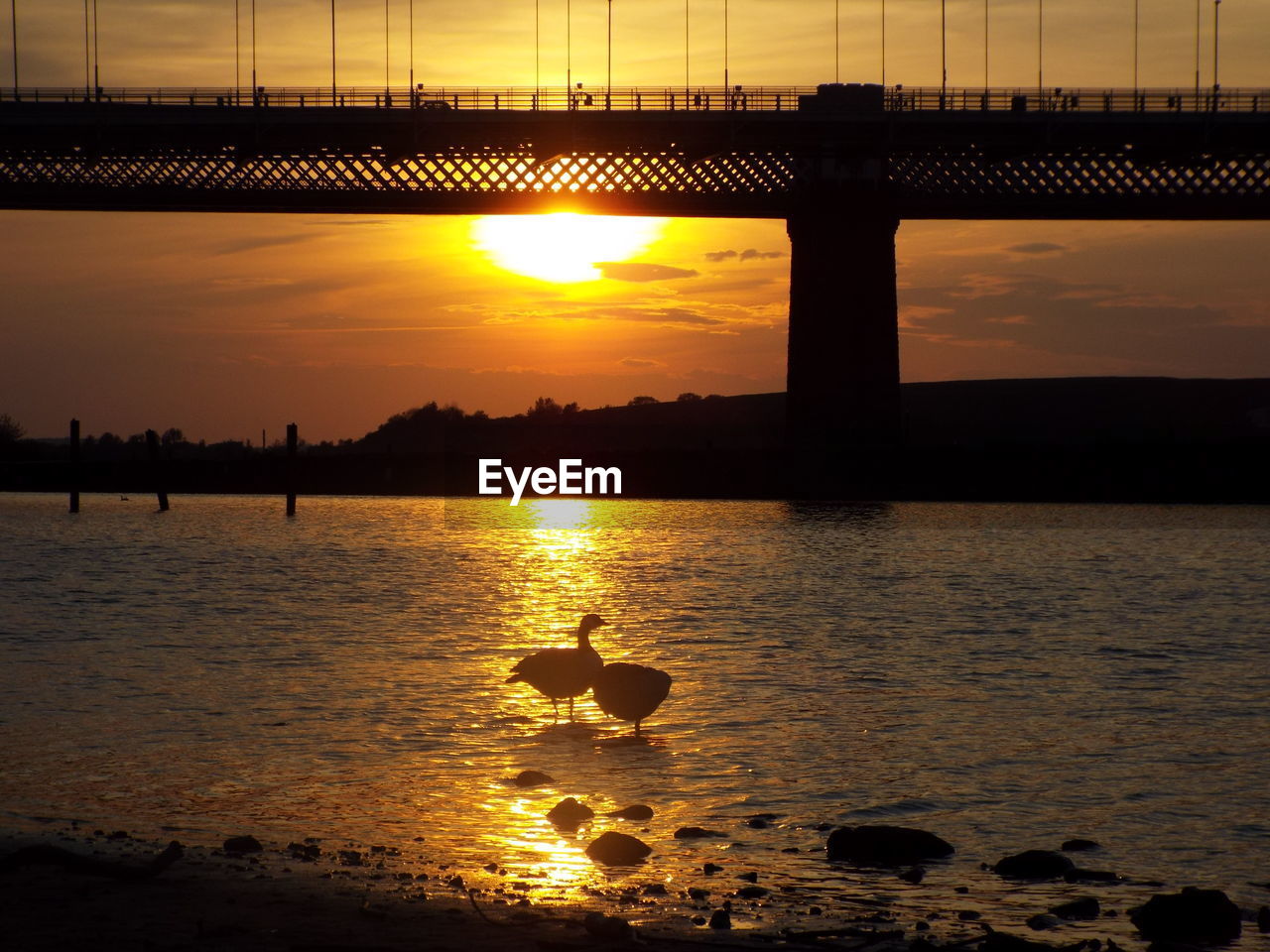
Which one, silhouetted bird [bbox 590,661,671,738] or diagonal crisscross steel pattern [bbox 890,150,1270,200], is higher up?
diagonal crisscross steel pattern [bbox 890,150,1270,200]

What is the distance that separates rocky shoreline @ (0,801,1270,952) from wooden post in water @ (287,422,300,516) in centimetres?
6793

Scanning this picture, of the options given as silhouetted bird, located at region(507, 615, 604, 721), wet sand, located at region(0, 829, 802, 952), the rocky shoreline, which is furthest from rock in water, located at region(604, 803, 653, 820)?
silhouetted bird, located at region(507, 615, 604, 721)

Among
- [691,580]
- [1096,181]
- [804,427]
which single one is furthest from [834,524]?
[691,580]

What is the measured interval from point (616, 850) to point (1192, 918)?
4185mm

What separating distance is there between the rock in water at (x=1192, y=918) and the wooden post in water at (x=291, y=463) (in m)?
71.7

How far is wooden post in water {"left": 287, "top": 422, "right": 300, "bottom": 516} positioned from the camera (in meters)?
79.4

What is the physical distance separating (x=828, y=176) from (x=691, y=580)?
35131mm

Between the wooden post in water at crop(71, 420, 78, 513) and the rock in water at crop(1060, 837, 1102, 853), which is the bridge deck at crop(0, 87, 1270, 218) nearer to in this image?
the wooden post in water at crop(71, 420, 78, 513)

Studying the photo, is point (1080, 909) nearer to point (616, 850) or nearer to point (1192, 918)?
point (1192, 918)

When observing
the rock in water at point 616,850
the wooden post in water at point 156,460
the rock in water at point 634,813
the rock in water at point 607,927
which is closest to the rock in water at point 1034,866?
the rock in water at point 616,850

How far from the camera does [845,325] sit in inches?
2911

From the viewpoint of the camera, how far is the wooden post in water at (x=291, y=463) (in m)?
79.4

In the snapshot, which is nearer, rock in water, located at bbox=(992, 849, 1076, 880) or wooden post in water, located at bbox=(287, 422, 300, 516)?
rock in water, located at bbox=(992, 849, 1076, 880)

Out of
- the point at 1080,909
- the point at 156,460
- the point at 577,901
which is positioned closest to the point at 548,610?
the point at 577,901
